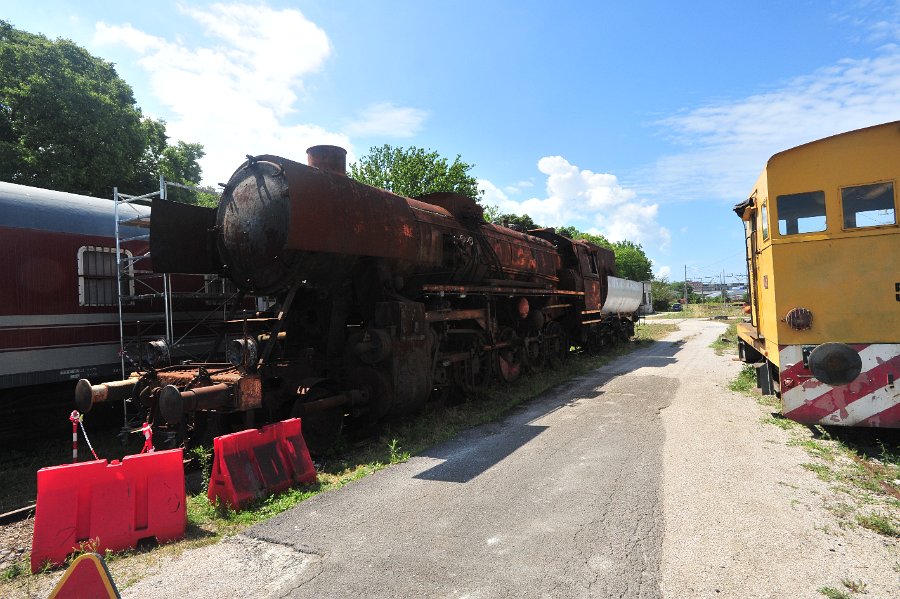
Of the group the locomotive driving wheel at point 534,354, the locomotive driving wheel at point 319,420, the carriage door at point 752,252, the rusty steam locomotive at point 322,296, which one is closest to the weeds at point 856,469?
the carriage door at point 752,252

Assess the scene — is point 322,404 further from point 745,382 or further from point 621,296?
point 621,296

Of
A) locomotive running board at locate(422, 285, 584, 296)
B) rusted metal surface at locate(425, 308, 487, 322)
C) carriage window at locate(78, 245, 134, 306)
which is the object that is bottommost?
rusted metal surface at locate(425, 308, 487, 322)

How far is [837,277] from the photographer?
6105mm

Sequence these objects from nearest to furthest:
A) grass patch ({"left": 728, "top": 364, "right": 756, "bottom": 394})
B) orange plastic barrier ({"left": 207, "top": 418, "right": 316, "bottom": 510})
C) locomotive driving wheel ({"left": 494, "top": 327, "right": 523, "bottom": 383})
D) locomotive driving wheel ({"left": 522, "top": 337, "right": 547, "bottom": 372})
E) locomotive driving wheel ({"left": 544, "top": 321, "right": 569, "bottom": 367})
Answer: orange plastic barrier ({"left": 207, "top": 418, "right": 316, "bottom": 510}) → grass patch ({"left": 728, "top": 364, "right": 756, "bottom": 394}) → locomotive driving wheel ({"left": 494, "top": 327, "right": 523, "bottom": 383}) → locomotive driving wheel ({"left": 522, "top": 337, "right": 547, "bottom": 372}) → locomotive driving wheel ({"left": 544, "top": 321, "right": 569, "bottom": 367})

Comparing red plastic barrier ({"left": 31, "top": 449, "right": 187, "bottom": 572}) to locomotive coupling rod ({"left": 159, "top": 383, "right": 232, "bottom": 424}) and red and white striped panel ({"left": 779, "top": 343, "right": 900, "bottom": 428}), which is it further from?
red and white striped panel ({"left": 779, "top": 343, "right": 900, "bottom": 428})

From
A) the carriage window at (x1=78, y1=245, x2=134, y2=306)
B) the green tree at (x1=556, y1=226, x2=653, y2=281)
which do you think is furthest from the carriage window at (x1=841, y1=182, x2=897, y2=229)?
the green tree at (x1=556, y1=226, x2=653, y2=281)

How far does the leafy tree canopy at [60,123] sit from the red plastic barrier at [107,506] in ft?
63.1

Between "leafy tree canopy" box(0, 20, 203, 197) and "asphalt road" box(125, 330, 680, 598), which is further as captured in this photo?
"leafy tree canopy" box(0, 20, 203, 197)

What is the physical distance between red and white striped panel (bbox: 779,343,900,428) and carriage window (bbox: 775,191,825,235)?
148 centimetres

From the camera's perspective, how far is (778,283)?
6.38m

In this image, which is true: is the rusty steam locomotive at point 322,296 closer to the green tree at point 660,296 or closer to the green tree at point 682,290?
the green tree at point 660,296

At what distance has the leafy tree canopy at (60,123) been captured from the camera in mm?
18219

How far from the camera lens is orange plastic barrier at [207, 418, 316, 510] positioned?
482 cm

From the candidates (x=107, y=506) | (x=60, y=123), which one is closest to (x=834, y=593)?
(x=107, y=506)
